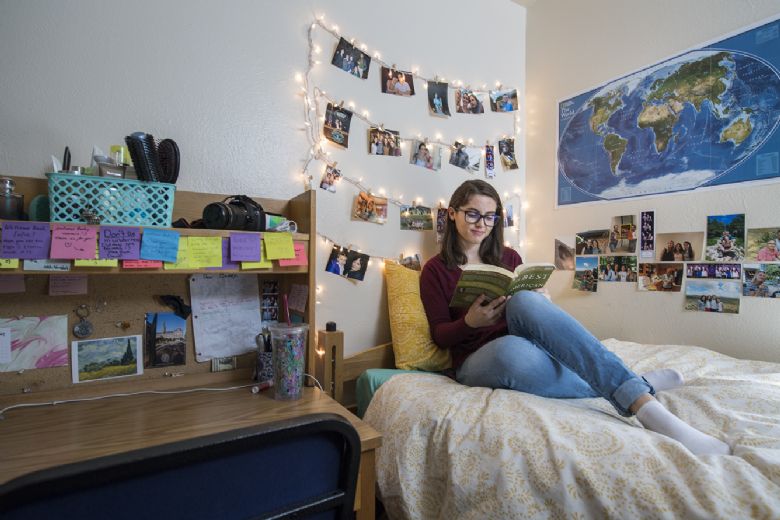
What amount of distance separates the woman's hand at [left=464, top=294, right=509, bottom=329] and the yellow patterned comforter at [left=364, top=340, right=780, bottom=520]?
216 mm

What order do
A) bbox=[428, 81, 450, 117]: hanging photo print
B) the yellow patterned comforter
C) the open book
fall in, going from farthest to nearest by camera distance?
bbox=[428, 81, 450, 117]: hanging photo print → the open book → the yellow patterned comforter

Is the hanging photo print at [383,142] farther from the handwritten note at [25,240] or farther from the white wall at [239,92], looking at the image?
the handwritten note at [25,240]

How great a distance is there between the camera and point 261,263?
952mm

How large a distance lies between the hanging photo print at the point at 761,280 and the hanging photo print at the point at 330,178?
152 cm

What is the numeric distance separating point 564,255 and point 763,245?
2.44 ft

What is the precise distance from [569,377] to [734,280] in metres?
0.93

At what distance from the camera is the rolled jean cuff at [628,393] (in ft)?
2.70

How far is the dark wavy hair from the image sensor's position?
1.46m

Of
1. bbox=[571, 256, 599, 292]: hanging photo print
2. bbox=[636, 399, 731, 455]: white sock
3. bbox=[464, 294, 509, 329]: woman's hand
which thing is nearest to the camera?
bbox=[636, 399, 731, 455]: white sock

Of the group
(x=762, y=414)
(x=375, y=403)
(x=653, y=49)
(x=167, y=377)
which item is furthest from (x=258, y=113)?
(x=653, y=49)

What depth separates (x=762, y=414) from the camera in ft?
2.50

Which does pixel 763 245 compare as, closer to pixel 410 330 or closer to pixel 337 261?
pixel 410 330

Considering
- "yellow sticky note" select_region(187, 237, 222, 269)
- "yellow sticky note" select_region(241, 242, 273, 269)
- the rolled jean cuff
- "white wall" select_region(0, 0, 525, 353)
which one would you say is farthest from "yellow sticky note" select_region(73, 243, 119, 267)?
the rolled jean cuff

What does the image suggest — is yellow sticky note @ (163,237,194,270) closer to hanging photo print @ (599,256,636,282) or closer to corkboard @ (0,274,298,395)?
corkboard @ (0,274,298,395)
